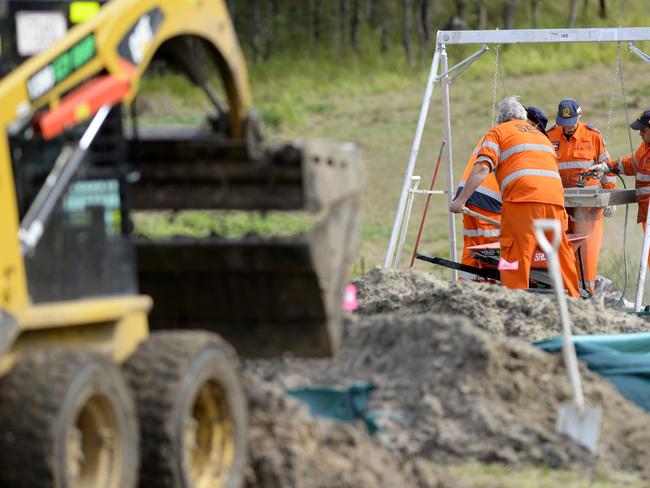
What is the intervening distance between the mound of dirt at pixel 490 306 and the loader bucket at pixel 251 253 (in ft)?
11.1

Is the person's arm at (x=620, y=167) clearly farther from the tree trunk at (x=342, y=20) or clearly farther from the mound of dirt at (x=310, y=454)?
the tree trunk at (x=342, y=20)

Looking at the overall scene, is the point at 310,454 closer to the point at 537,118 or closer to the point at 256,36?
the point at 537,118

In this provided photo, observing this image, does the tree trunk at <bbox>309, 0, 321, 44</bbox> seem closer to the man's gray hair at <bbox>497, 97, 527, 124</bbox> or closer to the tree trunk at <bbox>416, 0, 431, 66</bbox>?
the tree trunk at <bbox>416, 0, 431, 66</bbox>

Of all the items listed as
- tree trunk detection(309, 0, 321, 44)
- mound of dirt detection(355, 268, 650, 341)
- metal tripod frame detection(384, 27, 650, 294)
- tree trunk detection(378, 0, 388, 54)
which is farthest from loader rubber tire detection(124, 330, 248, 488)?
tree trunk detection(309, 0, 321, 44)

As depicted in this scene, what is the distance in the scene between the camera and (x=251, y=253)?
607cm

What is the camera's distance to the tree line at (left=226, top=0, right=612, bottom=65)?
4569cm

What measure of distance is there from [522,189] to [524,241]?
40 cm

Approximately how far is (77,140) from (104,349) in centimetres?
78

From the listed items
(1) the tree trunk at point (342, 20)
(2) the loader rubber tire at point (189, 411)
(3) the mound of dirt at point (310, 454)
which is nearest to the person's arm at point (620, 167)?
(3) the mound of dirt at point (310, 454)

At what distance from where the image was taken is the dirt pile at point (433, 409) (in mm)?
6289

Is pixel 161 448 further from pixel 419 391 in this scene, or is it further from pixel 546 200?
pixel 546 200

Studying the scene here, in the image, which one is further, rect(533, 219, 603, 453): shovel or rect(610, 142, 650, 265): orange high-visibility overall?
rect(610, 142, 650, 265): orange high-visibility overall

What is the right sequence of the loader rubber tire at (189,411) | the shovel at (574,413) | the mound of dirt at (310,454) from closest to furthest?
the loader rubber tire at (189,411) < the mound of dirt at (310,454) < the shovel at (574,413)

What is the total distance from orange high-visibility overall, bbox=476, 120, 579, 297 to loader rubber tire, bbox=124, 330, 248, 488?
5.48m
